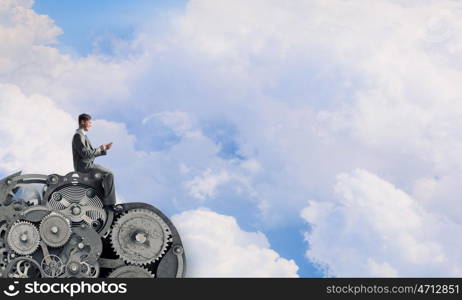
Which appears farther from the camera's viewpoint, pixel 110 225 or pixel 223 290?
pixel 110 225

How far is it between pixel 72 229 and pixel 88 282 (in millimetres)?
1151

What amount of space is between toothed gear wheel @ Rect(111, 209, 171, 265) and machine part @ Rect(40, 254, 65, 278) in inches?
36.5

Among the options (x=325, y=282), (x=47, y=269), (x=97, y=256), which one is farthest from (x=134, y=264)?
(x=325, y=282)

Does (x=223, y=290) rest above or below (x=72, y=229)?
below

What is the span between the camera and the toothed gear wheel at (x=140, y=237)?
38.6ft

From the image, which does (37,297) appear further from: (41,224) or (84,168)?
(84,168)

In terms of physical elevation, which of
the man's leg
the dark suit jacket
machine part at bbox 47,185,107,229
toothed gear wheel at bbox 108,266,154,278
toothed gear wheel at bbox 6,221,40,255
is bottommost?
toothed gear wheel at bbox 108,266,154,278

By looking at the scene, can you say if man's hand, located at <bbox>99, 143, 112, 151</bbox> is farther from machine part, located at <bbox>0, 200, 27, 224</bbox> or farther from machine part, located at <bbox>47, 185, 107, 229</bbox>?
machine part, located at <bbox>0, 200, 27, 224</bbox>

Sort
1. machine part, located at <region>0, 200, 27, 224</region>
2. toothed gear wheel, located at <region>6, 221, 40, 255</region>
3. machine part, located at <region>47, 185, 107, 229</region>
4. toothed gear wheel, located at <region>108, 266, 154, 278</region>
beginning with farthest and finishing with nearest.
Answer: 1. machine part, located at <region>47, 185, 107, 229</region>
2. toothed gear wheel, located at <region>108, 266, 154, 278</region>
3. machine part, located at <region>0, 200, 27, 224</region>
4. toothed gear wheel, located at <region>6, 221, 40, 255</region>

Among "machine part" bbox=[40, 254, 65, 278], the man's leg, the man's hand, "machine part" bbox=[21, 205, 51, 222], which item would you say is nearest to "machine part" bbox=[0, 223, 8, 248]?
"machine part" bbox=[21, 205, 51, 222]

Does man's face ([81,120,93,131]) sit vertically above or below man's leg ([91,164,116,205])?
above

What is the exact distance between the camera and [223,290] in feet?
33.6

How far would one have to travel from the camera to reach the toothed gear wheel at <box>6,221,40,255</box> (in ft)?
37.3

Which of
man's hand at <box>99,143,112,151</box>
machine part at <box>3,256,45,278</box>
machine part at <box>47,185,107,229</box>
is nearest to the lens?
machine part at <box>3,256,45,278</box>
